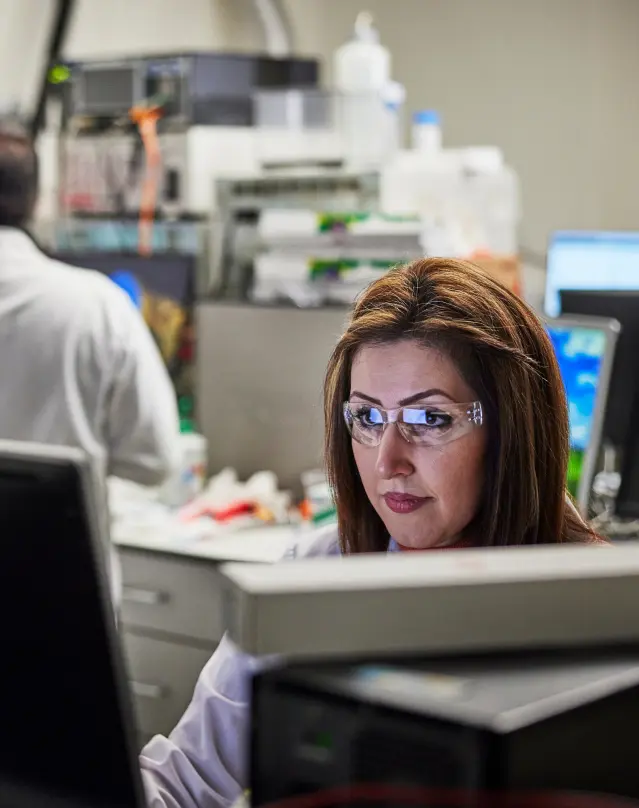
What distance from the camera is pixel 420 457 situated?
134 centimetres

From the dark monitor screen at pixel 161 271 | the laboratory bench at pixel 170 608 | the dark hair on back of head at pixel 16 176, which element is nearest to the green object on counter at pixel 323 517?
the laboratory bench at pixel 170 608

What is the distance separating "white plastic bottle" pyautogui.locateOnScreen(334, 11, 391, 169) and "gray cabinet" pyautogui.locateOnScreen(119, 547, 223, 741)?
1273 mm

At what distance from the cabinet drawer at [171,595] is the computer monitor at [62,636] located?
1.93 metres

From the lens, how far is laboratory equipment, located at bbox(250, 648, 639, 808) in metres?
0.60

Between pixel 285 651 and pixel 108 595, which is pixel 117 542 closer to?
pixel 108 595

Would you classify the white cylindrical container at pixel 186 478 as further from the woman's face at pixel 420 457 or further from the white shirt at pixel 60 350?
the woman's face at pixel 420 457

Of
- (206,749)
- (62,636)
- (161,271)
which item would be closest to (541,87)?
(161,271)

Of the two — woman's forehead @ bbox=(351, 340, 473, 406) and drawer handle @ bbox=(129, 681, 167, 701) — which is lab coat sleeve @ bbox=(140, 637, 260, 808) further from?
drawer handle @ bbox=(129, 681, 167, 701)

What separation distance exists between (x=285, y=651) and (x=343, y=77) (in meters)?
3.12

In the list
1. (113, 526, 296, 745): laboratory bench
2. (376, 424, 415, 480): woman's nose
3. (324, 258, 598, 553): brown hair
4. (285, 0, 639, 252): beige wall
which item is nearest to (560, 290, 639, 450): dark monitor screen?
(113, 526, 296, 745): laboratory bench

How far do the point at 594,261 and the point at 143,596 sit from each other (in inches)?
78.5

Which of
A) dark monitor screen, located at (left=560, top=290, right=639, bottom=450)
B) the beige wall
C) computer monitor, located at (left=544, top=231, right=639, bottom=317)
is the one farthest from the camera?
the beige wall

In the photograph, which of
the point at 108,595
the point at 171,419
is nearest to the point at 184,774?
the point at 108,595

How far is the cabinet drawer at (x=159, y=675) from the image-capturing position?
2844 millimetres
